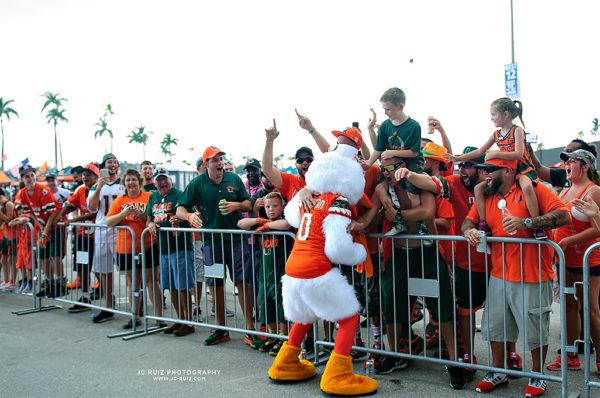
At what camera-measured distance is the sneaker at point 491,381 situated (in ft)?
13.0

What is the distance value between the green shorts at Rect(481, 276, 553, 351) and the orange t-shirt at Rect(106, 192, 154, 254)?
14.7 feet

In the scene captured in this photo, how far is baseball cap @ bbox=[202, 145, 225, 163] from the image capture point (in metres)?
5.71

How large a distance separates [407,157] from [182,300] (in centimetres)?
358

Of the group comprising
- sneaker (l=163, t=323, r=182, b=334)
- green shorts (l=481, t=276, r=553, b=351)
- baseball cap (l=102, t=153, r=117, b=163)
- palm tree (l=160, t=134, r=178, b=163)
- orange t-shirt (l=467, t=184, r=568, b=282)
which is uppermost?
palm tree (l=160, t=134, r=178, b=163)

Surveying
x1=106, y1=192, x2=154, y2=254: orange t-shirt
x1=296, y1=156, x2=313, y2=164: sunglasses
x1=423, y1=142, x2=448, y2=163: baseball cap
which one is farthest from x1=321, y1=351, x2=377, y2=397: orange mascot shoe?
x1=106, y1=192, x2=154, y2=254: orange t-shirt

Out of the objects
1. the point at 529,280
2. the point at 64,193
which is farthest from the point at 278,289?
the point at 64,193

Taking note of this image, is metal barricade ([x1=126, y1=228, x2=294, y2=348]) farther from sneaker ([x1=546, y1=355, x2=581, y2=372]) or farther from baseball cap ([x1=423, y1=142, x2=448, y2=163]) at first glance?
sneaker ([x1=546, y1=355, x2=581, y2=372])

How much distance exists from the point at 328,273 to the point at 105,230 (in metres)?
4.45

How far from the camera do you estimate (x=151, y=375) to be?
454cm

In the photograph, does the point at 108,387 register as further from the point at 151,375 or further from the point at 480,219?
the point at 480,219

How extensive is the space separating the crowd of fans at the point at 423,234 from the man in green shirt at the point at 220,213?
14 mm

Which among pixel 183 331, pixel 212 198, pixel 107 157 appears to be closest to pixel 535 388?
pixel 212 198

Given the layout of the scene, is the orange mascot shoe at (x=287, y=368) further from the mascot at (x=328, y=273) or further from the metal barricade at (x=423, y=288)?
the metal barricade at (x=423, y=288)

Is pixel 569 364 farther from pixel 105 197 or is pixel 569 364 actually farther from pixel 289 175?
pixel 105 197
